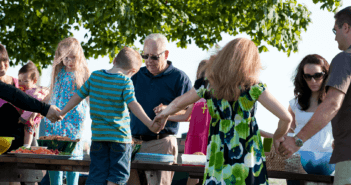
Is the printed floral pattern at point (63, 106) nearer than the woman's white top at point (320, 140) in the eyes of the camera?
No

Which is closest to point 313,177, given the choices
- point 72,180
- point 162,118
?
point 162,118

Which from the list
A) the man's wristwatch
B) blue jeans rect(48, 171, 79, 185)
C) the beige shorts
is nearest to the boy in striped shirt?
blue jeans rect(48, 171, 79, 185)

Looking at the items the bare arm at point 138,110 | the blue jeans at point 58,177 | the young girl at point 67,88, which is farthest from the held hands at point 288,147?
the blue jeans at point 58,177

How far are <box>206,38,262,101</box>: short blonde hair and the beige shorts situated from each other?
0.80m

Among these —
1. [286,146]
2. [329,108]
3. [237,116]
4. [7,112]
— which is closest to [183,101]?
[237,116]

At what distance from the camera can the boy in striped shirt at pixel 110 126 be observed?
12.4 feet

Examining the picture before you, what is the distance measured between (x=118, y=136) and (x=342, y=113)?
5.94ft

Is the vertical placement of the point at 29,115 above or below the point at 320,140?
above

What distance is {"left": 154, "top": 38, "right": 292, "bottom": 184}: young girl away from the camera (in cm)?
312

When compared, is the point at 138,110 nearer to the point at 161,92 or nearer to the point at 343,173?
the point at 161,92

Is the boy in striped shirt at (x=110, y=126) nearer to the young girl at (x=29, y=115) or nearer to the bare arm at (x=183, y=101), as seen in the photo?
the bare arm at (x=183, y=101)

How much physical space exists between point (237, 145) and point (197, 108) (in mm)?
2149

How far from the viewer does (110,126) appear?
12.5ft

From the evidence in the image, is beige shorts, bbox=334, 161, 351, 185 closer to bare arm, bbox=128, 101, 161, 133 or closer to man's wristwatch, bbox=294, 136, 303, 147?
man's wristwatch, bbox=294, 136, 303, 147
